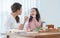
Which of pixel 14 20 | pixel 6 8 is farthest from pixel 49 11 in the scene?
pixel 14 20

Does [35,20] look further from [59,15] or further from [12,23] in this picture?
[59,15]

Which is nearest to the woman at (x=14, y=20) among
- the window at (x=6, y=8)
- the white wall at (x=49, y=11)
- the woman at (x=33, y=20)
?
the woman at (x=33, y=20)

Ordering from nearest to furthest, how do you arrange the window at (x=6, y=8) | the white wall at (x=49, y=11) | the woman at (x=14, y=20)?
Answer: the woman at (x=14, y=20)
the window at (x=6, y=8)
the white wall at (x=49, y=11)

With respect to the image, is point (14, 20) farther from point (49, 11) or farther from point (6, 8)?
point (49, 11)

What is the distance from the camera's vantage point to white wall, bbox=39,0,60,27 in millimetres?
3883


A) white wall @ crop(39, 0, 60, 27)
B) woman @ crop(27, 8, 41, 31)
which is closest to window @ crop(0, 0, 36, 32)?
white wall @ crop(39, 0, 60, 27)

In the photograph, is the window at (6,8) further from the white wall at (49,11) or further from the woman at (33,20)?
the woman at (33,20)

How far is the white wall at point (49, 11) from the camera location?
3883mm

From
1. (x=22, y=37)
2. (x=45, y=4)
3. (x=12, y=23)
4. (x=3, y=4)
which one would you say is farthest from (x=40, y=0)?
(x=22, y=37)

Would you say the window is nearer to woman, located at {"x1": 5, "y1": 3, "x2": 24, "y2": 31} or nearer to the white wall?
the white wall

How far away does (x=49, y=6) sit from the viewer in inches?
155

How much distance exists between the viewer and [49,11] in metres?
3.93

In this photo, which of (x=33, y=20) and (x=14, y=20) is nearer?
(x=14, y=20)

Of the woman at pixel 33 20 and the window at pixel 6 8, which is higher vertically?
the window at pixel 6 8
